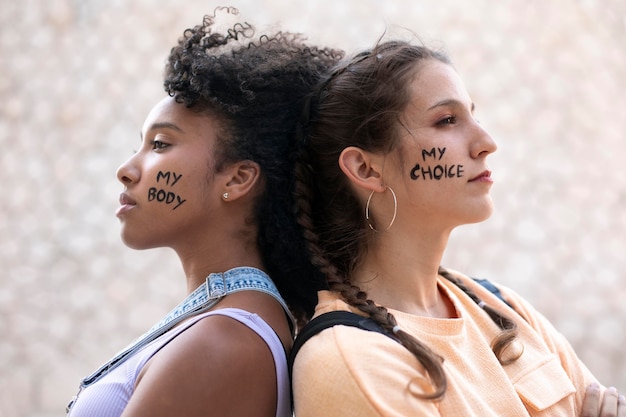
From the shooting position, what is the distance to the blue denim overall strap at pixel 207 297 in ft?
4.82

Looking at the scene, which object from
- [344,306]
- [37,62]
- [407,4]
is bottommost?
[344,306]

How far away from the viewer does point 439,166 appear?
1.46 meters

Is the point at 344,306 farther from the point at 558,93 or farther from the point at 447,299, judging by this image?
the point at 558,93

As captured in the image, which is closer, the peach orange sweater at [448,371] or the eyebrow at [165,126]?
the peach orange sweater at [448,371]

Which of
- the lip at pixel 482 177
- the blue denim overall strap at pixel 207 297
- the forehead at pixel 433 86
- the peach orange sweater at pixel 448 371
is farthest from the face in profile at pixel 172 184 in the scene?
the lip at pixel 482 177

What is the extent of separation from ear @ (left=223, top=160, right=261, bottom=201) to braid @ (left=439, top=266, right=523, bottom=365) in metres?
0.52

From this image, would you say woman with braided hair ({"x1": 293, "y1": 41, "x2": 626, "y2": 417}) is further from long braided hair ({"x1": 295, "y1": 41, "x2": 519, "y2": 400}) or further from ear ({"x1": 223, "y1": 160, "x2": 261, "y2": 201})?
ear ({"x1": 223, "y1": 160, "x2": 261, "y2": 201})

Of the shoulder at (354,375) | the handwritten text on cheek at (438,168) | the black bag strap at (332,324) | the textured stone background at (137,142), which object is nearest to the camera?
the shoulder at (354,375)

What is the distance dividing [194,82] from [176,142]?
139 millimetres

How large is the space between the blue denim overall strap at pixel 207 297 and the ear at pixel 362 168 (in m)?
0.30

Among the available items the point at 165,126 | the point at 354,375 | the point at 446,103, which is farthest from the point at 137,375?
the point at 446,103

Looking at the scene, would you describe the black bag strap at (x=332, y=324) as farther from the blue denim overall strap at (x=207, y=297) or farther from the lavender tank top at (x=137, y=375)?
the blue denim overall strap at (x=207, y=297)

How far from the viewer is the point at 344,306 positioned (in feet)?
4.59

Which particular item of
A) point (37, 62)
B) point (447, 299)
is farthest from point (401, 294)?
point (37, 62)
